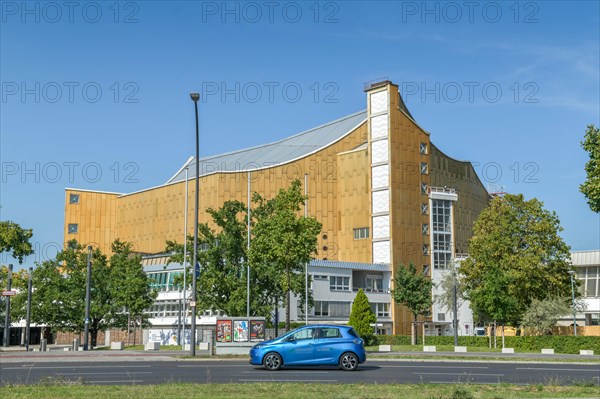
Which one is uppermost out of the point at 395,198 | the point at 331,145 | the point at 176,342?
the point at 331,145

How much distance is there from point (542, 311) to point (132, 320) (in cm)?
3603

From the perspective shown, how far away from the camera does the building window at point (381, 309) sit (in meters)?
88.1

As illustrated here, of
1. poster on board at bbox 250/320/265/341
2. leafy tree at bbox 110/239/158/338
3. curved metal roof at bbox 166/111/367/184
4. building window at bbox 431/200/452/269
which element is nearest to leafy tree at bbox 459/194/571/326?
building window at bbox 431/200/452/269

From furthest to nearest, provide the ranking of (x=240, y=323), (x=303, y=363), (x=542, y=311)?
(x=542, y=311), (x=240, y=323), (x=303, y=363)

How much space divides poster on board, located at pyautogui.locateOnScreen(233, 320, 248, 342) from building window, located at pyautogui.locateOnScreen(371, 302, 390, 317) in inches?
2000

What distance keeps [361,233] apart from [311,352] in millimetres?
70197

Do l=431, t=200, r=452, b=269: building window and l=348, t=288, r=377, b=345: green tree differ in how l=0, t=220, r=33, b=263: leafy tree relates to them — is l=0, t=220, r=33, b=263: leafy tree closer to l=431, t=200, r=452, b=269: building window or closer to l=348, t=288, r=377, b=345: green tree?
l=348, t=288, r=377, b=345: green tree

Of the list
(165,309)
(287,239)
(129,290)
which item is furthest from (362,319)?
(165,309)

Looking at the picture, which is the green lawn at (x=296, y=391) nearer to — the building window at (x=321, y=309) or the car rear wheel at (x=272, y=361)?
the car rear wheel at (x=272, y=361)

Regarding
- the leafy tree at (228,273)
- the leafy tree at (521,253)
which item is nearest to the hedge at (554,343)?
the leafy tree at (521,253)

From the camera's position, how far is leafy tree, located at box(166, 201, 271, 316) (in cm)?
5641

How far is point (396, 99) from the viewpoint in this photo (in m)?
95.6

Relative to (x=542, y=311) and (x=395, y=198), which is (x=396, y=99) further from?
(x=542, y=311)

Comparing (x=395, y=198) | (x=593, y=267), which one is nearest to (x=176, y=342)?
(x=395, y=198)
